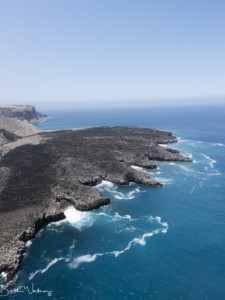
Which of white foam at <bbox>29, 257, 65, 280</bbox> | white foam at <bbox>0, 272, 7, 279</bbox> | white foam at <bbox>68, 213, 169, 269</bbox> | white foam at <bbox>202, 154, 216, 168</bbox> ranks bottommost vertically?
white foam at <bbox>202, 154, 216, 168</bbox>

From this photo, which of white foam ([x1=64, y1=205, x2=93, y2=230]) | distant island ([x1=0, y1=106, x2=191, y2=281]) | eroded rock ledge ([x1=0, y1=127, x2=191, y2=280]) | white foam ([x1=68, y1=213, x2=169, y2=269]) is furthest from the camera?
white foam ([x1=64, y1=205, x2=93, y2=230])

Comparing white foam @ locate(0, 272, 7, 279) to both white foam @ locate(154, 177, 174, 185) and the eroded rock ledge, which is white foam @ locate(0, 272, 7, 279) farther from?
white foam @ locate(154, 177, 174, 185)

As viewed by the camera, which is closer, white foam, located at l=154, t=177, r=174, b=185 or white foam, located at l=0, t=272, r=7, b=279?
white foam, located at l=0, t=272, r=7, b=279

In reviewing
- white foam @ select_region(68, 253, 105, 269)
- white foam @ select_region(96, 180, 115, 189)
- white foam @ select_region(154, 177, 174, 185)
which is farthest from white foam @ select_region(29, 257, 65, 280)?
white foam @ select_region(154, 177, 174, 185)

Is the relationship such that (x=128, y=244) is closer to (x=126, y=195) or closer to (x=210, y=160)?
(x=126, y=195)

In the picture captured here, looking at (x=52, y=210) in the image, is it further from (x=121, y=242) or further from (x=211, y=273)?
(x=211, y=273)

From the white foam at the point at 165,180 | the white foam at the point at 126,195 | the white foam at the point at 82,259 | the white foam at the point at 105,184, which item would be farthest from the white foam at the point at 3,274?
the white foam at the point at 165,180
